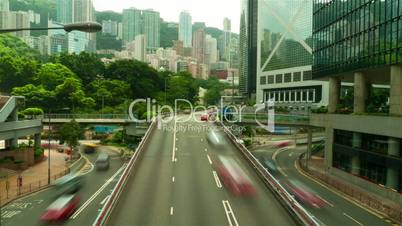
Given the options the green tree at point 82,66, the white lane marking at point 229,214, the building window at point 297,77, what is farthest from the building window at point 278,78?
the white lane marking at point 229,214

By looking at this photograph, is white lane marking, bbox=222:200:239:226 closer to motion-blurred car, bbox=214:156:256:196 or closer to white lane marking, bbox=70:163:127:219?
motion-blurred car, bbox=214:156:256:196

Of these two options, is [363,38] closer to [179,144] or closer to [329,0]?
[329,0]

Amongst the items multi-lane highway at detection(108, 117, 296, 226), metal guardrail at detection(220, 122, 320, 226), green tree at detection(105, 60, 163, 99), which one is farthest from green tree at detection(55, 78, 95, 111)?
metal guardrail at detection(220, 122, 320, 226)

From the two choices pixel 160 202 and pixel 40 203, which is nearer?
pixel 160 202

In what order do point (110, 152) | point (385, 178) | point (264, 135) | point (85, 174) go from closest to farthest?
point (385, 178) < point (85, 174) < point (110, 152) < point (264, 135)

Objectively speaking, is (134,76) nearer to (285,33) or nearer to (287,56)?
(287,56)

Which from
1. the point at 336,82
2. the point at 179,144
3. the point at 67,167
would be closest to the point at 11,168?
the point at 67,167
